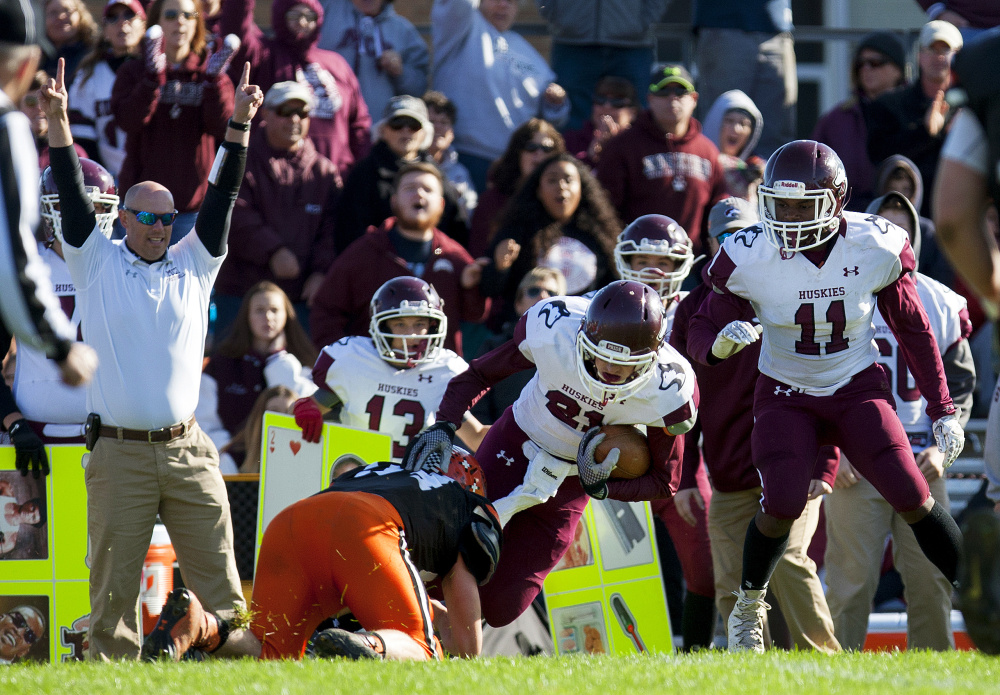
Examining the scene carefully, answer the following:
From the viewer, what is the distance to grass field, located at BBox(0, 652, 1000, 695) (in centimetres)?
376

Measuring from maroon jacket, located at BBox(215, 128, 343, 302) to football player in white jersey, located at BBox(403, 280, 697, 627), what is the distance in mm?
2669

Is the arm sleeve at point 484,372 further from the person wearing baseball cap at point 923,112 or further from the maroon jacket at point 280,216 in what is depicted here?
the person wearing baseball cap at point 923,112

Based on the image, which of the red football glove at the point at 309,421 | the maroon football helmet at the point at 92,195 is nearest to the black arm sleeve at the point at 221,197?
the maroon football helmet at the point at 92,195

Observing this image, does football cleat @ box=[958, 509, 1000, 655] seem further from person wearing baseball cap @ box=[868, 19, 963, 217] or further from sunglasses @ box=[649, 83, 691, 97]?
sunglasses @ box=[649, 83, 691, 97]

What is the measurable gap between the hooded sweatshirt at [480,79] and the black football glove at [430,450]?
413 cm

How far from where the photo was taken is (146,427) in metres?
5.38

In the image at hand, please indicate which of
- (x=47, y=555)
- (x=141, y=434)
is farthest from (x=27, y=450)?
(x=141, y=434)

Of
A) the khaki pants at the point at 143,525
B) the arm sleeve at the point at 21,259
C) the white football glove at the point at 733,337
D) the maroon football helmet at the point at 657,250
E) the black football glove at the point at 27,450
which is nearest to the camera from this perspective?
the arm sleeve at the point at 21,259

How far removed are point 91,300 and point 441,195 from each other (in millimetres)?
2923

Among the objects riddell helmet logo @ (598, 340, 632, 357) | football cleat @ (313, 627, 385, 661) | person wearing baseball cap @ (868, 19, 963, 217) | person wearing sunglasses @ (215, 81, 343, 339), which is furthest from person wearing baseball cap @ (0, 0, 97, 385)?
person wearing baseball cap @ (868, 19, 963, 217)

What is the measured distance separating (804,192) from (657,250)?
4.50ft

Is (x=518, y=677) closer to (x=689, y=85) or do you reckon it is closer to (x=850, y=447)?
(x=850, y=447)

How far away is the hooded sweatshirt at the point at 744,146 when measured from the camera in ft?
27.3

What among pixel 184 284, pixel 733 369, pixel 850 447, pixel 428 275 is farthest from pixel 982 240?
pixel 428 275
